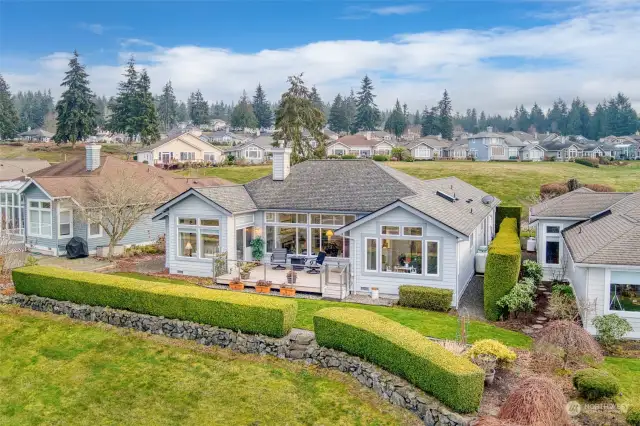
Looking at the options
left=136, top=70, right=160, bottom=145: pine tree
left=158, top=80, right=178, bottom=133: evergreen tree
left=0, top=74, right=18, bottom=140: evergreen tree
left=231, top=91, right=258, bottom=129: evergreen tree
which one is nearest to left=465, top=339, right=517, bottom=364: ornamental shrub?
left=136, top=70, right=160, bottom=145: pine tree

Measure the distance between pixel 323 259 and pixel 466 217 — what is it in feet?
21.5

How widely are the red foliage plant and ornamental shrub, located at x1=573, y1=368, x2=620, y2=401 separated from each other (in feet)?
4.21

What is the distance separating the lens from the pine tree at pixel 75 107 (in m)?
69.8

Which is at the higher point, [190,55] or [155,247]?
[190,55]

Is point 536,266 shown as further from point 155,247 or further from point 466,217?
point 155,247

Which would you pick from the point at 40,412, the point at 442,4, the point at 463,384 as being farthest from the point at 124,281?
the point at 442,4

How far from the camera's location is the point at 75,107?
231ft

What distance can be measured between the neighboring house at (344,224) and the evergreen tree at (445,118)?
8343cm

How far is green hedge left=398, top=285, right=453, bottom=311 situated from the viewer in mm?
17594

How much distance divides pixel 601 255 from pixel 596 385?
18.0 ft

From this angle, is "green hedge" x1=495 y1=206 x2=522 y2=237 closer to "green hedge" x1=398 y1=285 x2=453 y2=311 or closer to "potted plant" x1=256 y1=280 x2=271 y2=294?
"green hedge" x1=398 y1=285 x2=453 y2=311

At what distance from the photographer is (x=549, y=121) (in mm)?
163250

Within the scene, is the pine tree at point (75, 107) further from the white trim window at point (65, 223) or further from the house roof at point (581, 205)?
the house roof at point (581, 205)

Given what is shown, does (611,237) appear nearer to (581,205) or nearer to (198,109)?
(581,205)
